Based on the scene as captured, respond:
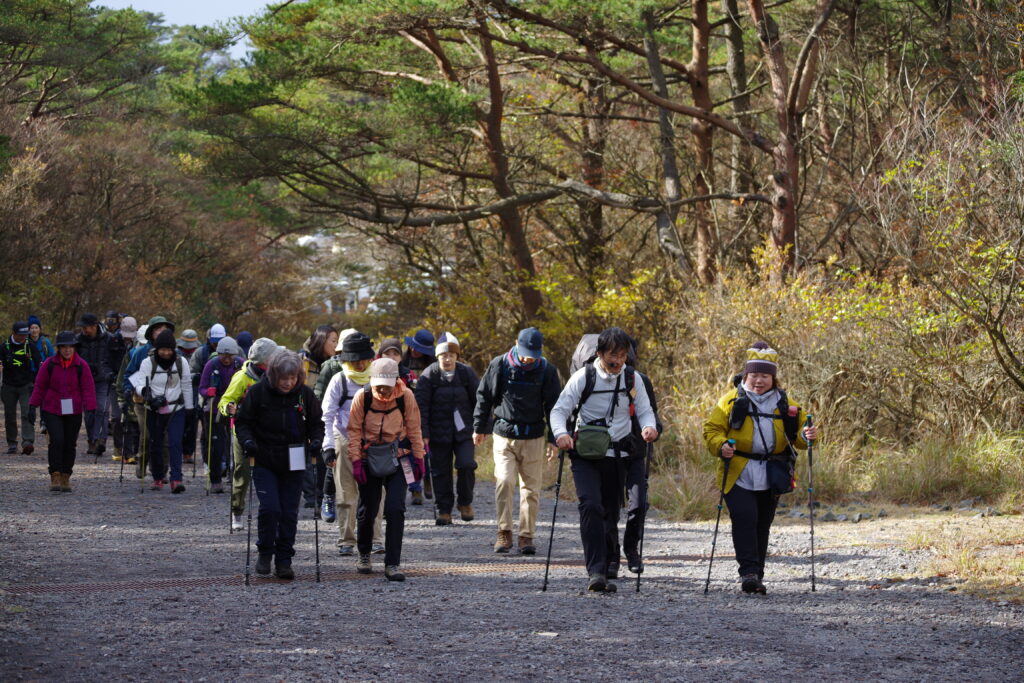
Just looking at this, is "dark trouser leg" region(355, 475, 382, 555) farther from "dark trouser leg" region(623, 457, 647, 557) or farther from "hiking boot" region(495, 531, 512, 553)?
"dark trouser leg" region(623, 457, 647, 557)

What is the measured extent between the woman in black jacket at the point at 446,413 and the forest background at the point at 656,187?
2591 mm

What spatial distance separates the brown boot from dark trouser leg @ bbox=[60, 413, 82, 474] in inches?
246

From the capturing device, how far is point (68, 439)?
46.7ft

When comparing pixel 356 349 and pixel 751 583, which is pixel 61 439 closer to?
pixel 356 349

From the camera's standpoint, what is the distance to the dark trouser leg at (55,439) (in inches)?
554

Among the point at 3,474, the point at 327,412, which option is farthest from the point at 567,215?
the point at 327,412

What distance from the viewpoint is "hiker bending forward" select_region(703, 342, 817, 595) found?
8484 millimetres

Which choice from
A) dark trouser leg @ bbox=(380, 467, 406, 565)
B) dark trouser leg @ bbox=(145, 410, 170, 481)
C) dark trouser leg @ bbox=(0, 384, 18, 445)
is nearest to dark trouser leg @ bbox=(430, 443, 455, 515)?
dark trouser leg @ bbox=(380, 467, 406, 565)

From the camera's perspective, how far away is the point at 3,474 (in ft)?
50.8

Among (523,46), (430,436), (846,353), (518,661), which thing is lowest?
(518,661)

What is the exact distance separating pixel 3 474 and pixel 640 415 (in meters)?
9.94

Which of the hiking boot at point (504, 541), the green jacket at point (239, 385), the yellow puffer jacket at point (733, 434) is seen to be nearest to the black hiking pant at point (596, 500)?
the yellow puffer jacket at point (733, 434)

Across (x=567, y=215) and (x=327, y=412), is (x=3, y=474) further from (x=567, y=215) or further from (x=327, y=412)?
(x=567, y=215)

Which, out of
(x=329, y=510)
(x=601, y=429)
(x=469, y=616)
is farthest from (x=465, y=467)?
(x=469, y=616)
